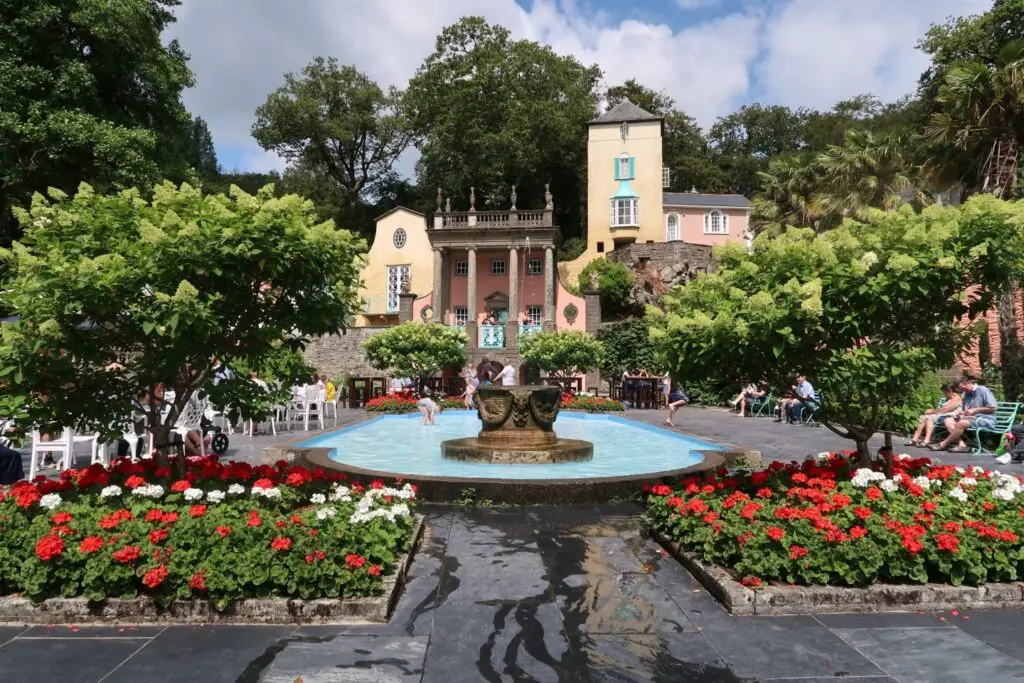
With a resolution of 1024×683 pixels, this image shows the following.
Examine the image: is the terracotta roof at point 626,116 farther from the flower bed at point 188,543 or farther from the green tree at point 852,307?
the flower bed at point 188,543

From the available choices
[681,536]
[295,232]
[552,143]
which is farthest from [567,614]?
[552,143]

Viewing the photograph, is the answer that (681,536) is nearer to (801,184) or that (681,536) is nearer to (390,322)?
(801,184)

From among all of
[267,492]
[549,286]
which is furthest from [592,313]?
[267,492]

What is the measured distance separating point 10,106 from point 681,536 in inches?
856

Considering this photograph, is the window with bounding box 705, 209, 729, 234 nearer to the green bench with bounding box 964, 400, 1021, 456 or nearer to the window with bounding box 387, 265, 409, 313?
the window with bounding box 387, 265, 409, 313

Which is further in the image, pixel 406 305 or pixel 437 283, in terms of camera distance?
pixel 437 283

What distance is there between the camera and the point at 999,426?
12172 millimetres

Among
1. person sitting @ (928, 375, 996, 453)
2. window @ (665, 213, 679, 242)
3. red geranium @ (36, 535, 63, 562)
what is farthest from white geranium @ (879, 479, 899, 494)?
window @ (665, 213, 679, 242)

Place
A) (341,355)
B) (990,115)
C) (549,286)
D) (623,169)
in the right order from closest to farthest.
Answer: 1. (990,115)
2. (341,355)
3. (549,286)
4. (623,169)

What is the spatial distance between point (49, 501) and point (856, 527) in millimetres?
5613

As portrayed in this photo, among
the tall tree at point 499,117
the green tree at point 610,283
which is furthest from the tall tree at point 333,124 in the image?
the green tree at point 610,283

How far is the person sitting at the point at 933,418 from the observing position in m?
12.8

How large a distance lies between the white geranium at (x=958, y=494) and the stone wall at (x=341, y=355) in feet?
107

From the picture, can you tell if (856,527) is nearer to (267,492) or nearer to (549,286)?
(267,492)
